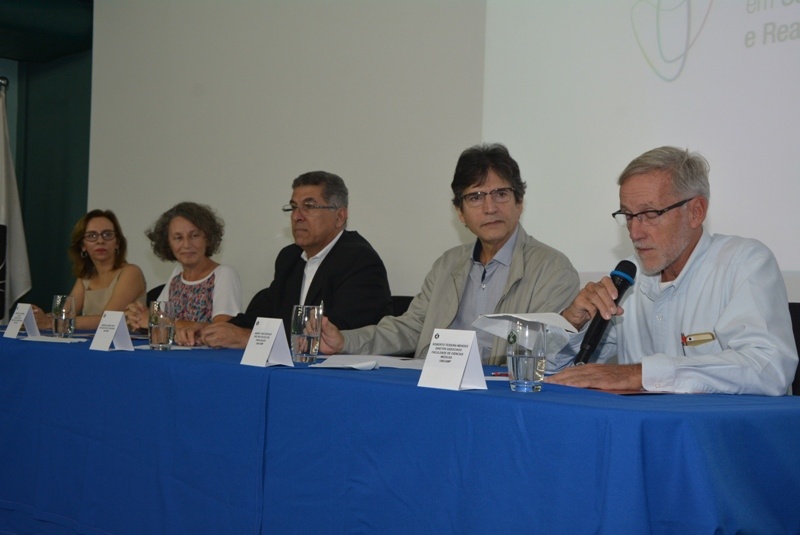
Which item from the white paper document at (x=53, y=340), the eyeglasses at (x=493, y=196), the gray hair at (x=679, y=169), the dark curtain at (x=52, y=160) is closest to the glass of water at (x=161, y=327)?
the white paper document at (x=53, y=340)

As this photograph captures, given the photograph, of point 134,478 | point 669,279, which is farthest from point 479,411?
point 134,478

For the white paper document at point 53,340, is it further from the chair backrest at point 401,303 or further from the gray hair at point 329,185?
the chair backrest at point 401,303

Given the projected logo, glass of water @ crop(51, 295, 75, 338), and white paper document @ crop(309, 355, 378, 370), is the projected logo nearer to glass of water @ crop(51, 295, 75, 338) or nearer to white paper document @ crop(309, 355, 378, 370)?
white paper document @ crop(309, 355, 378, 370)

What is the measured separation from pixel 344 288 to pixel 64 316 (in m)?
0.99

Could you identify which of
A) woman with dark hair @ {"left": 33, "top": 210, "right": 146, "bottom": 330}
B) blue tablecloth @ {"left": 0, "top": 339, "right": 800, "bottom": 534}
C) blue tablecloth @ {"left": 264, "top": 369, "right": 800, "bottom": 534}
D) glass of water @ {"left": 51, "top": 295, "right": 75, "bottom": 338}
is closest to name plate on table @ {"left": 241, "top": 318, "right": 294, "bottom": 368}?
blue tablecloth @ {"left": 0, "top": 339, "right": 800, "bottom": 534}

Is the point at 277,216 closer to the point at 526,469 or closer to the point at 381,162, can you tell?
the point at 381,162

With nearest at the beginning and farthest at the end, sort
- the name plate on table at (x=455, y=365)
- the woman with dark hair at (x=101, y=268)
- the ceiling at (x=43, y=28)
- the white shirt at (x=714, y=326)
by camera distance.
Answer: the name plate on table at (x=455, y=365)
the white shirt at (x=714, y=326)
the woman with dark hair at (x=101, y=268)
the ceiling at (x=43, y=28)

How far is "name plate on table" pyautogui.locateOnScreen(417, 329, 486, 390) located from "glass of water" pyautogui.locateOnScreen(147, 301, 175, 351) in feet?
3.76

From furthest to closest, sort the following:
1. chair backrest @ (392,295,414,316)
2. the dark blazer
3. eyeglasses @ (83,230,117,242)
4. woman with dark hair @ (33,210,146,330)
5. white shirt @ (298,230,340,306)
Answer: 1. eyeglasses @ (83,230,117,242)
2. woman with dark hair @ (33,210,146,330)
3. chair backrest @ (392,295,414,316)
4. white shirt @ (298,230,340,306)
5. the dark blazer

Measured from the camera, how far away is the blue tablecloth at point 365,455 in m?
1.24

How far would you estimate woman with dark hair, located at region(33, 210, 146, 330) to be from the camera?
4406mm

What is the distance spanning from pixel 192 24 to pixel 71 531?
Answer: 3992mm

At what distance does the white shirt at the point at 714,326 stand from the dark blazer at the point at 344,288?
1.03 metres

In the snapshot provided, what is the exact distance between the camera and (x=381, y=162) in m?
4.36
